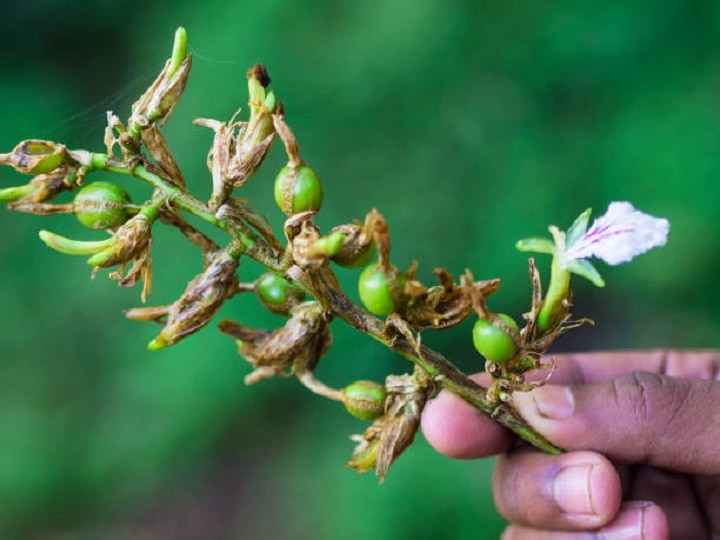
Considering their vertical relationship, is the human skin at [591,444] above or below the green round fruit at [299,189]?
below

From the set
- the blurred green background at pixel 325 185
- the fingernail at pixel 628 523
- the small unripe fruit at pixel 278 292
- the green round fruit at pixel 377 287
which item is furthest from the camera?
the blurred green background at pixel 325 185

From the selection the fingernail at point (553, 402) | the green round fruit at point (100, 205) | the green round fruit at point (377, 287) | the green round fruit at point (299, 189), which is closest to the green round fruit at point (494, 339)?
the green round fruit at point (377, 287)

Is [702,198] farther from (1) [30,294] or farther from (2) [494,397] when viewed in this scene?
(1) [30,294]

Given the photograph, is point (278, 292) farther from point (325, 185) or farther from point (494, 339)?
point (325, 185)

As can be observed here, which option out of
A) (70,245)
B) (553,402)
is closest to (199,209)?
(70,245)

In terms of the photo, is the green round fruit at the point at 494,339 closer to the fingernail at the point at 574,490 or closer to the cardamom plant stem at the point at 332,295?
the cardamom plant stem at the point at 332,295

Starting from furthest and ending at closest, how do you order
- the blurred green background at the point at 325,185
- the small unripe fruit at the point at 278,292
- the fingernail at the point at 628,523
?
the blurred green background at the point at 325,185, the fingernail at the point at 628,523, the small unripe fruit at the point at 278,292

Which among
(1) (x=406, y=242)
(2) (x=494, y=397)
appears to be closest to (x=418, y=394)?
(2) (x=494, y=397)
